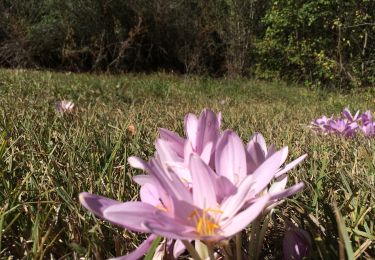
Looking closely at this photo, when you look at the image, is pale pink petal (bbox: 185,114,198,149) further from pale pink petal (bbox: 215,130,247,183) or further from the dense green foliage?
the dense green foliage

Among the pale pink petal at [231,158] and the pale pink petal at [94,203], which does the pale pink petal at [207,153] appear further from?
the pale pink petal at [94,203]

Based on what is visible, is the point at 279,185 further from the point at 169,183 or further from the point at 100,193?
the point at 100,193

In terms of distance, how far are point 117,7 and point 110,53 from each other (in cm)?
101

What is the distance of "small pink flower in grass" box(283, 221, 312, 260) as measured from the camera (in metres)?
0.71

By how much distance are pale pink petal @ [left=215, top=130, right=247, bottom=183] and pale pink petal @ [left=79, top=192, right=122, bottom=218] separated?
0.16m

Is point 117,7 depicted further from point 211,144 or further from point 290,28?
point 211,144

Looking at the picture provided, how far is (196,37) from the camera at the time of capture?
1170 centimetres

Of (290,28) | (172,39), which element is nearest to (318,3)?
(290,28)

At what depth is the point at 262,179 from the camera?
619 millimetres

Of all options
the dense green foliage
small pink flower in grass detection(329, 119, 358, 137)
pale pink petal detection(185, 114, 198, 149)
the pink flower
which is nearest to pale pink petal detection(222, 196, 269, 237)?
the pink flower

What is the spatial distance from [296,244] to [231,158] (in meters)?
0.16

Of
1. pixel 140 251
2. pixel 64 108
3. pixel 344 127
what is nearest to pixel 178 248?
pixel 140 251

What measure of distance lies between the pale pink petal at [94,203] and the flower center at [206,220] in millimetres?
108

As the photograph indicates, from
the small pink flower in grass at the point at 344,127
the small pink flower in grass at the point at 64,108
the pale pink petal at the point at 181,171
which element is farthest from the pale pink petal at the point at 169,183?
the small pink flower in grass at the point at 64,108
